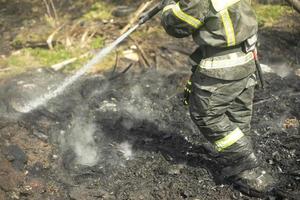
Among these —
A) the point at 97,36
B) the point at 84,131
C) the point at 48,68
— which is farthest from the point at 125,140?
the point at 97,36

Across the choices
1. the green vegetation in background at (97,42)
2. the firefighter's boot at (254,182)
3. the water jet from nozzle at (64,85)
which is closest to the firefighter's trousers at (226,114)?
the firefighter's boot at (254,182)

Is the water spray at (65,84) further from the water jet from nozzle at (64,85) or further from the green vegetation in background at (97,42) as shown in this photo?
the green vegetation in background at (97,42)

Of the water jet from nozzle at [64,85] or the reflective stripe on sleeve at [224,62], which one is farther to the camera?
the water jet from nozzle at [64,85]

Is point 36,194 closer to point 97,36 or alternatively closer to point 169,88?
point 169,88

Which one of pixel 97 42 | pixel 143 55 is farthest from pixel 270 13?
pixel 97 42

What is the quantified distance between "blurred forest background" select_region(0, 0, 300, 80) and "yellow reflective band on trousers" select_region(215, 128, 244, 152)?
10.8 ft

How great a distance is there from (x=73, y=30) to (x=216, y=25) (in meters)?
5.00

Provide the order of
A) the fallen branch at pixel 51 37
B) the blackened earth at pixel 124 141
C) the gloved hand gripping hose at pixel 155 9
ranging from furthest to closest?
1. the fallen branch at pixel 51 37
2. the blackened earth at pixel 124 141
3. the gloved hand gripping hose at pixel 155 9

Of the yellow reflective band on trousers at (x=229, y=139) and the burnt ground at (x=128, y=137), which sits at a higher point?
the yellow reflective band on trousers at (x=229, y=139)

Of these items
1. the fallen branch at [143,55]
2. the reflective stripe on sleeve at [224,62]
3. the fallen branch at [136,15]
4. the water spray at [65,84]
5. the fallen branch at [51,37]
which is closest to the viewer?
the reflective stripe on sleeve at [224,62]

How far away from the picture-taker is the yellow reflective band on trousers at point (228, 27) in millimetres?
3528

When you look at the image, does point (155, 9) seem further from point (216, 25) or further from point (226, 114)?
point (226, 114)

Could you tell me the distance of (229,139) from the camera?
4.18 m

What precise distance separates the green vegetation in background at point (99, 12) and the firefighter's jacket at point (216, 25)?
5025 millimetres
